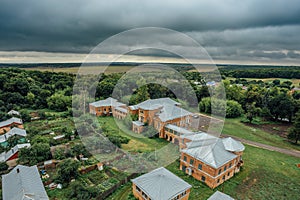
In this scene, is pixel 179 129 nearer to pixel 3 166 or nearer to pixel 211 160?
pixel 211 160

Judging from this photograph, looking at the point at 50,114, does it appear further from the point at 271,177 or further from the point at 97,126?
the point at 271,177

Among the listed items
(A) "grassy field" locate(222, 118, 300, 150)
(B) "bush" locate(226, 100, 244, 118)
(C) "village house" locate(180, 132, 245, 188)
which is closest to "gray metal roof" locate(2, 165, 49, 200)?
(C) "village house" locate(180, 132, 245, 188)

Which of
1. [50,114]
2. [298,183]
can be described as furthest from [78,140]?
[298,183]

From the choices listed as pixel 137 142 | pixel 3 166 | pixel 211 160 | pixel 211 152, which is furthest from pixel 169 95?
pixel 3 166

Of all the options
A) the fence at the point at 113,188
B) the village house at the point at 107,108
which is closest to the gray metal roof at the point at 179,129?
the fence at the point at 113,188

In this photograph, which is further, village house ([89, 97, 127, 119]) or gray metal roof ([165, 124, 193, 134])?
village house ([89, 97, 127, 119])

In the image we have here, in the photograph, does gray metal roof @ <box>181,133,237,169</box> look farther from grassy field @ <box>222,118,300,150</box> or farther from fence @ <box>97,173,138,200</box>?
grassy field @ <box>222,118,300,150</box>
